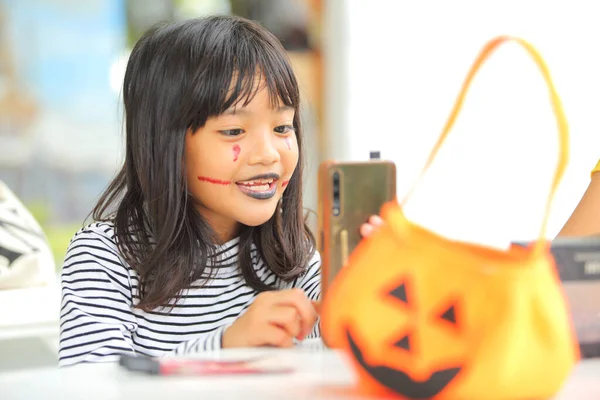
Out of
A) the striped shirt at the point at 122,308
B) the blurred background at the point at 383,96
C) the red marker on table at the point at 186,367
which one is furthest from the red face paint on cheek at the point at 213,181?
the blurred background at the point at 383,96

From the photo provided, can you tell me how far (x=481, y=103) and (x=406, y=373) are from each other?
177 cm

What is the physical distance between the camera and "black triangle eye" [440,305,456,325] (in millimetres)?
435

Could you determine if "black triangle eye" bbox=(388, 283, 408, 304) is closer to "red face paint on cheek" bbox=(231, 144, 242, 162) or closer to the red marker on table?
the red marker on table

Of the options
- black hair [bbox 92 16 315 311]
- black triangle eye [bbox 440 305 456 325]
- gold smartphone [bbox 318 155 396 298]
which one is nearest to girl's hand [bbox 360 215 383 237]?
gold smartphone [bbox 318 155 396 298]

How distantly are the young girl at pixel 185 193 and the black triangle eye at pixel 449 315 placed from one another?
1.63 feet

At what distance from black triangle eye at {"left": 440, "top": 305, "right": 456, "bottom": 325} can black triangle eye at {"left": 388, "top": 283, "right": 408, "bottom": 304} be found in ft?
0.07

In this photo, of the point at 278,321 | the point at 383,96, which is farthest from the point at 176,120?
the point at 383,96

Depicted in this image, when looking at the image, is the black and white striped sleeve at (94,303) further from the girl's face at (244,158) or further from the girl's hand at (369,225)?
the girl's hand at (369,225)

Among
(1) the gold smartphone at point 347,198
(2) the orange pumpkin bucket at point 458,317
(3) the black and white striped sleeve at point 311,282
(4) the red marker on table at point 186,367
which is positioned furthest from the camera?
(3) the black and white striped sleeve at point 311,282

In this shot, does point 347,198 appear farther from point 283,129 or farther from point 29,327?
point 29,327

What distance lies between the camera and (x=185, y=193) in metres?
0.99

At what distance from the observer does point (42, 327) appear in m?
1.27

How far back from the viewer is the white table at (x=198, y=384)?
0.51m

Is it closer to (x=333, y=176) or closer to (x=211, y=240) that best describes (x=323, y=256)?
(x=333, y=176)
